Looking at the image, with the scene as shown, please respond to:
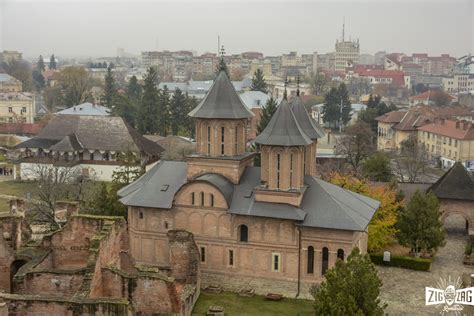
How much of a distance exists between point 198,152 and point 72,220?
924cm

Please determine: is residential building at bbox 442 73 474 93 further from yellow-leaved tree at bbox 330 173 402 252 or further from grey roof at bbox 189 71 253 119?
grey roof at bbox 189 71 253 119

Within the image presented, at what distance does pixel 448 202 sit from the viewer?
42.5 m

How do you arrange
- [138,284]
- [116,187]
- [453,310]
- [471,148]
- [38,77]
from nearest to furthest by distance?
1. [138,284]
2. [453,310]
3. [116,187]
4. [471,148]
5. [38,77]

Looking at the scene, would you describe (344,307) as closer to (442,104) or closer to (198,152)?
(198,152)

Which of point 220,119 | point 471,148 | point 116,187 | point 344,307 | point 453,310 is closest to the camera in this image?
point 344,307

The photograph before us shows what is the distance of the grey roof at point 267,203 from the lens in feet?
99.3

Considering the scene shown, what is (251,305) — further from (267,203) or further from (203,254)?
(267,203)

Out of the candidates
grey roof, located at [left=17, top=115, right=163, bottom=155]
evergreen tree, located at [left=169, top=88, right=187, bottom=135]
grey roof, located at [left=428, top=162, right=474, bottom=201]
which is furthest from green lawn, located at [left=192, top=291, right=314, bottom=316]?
evergreen tree, located at [left=169, top=88, right=187, bottom=135]

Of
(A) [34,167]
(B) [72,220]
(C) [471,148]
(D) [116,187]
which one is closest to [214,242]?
(B) [72,220]

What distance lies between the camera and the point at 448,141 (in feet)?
235

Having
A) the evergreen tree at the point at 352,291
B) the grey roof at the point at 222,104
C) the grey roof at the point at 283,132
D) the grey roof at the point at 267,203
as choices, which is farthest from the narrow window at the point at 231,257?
the evergreen tree at the point at 352,291

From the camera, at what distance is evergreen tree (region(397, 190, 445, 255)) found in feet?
114

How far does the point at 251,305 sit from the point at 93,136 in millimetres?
36570

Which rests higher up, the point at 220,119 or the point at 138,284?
the point at 220,119
